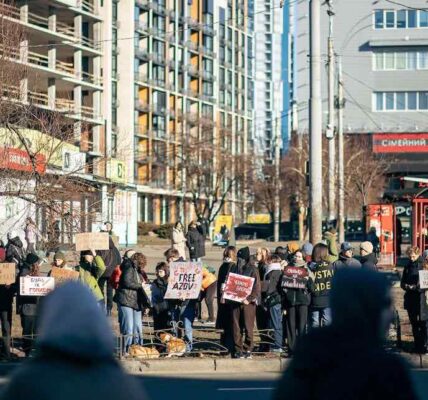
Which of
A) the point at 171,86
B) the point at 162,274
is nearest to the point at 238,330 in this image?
the point at 162,274

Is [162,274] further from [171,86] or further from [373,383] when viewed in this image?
[171,86]

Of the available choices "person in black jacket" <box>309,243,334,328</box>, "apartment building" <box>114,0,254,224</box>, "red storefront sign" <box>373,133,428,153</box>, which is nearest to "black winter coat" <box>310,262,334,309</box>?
"person in black jacket" <box>309,243,334,328</box>

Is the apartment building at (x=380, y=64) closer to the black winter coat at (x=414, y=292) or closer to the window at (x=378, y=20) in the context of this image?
the window at (x=378, y=20)

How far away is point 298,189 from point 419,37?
17.3 metres

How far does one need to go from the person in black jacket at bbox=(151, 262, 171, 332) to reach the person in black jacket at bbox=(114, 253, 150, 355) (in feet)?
1.96

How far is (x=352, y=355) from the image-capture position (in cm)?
463

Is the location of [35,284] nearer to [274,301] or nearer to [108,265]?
[274,301]

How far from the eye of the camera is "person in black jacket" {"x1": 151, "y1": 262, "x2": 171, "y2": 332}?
64.8ft

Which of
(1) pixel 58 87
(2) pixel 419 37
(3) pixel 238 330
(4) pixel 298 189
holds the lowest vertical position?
(3) pixel 238 330

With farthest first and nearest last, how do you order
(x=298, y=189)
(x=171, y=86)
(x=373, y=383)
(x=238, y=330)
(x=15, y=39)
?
(x=171, y=86), (x=298, y=189), (x=15, y=39), (x=238, y=330), (x=373, y=383)

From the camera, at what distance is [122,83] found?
304 ft

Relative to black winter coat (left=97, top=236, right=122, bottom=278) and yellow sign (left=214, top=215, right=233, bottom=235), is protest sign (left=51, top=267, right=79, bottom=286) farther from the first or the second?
yellow sign (left=214, top=215, right=233, bottom=235)

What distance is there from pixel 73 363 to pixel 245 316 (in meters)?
14.7

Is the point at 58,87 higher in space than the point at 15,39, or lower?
higher
